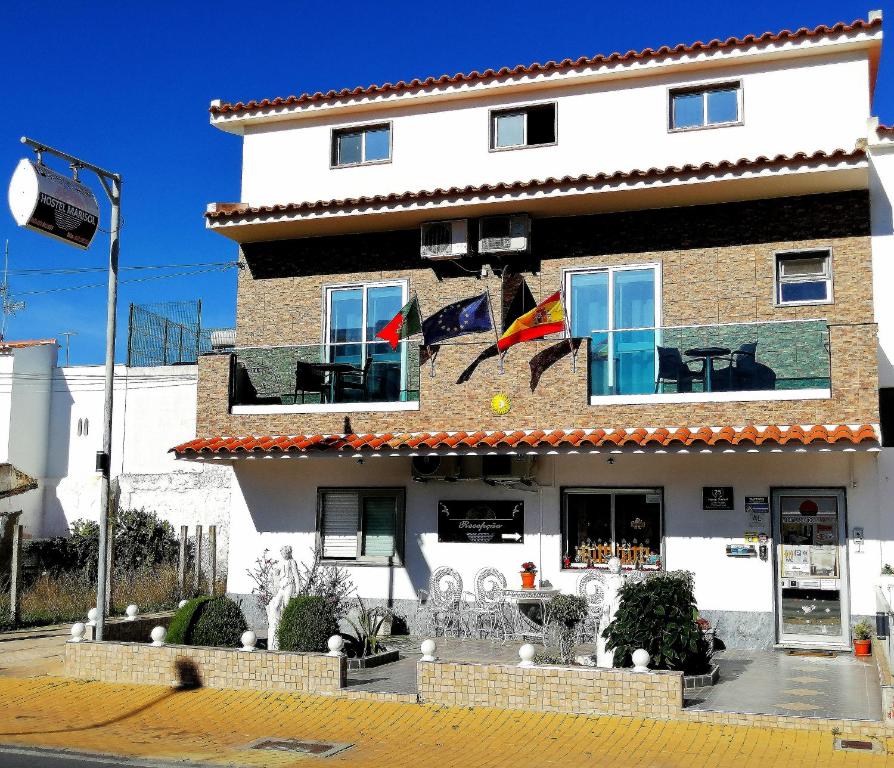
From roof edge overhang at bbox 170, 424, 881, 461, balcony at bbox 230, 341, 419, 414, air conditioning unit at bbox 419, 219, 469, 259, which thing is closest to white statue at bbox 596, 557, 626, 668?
roof edge overhang at bbox 170, 424, 881, 461

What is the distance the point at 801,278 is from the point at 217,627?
10006 mm

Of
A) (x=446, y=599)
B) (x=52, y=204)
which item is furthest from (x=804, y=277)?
(x=52, y=204)

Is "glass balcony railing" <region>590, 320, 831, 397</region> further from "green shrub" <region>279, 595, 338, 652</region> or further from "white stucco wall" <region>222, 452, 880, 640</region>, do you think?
"green shrub" <region>279, 595, 338, 652</region>

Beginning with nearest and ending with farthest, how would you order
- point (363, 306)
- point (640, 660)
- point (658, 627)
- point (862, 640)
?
1. point (640, 660)
2. point (658, 627)
3. point (862, 640)
4. point (363, 306)

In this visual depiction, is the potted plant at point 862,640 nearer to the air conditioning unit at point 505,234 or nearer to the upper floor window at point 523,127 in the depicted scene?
the air conditioning unit at point 505,234

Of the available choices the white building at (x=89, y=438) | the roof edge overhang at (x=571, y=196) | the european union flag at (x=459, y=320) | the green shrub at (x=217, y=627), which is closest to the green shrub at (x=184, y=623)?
the green shrub at (x=217, y=627)

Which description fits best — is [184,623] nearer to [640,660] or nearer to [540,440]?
[540,440]

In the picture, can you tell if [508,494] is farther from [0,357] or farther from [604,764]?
[0,357]

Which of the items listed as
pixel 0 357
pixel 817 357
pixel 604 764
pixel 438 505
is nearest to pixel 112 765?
pixel 604 764

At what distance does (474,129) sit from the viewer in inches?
732

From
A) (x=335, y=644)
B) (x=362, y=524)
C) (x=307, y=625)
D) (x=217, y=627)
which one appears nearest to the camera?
(x=335, y=644)

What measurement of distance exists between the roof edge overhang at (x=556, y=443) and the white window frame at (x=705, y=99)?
5.32 m

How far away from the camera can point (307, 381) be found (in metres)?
17.6

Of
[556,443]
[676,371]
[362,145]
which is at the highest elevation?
[362,145]
